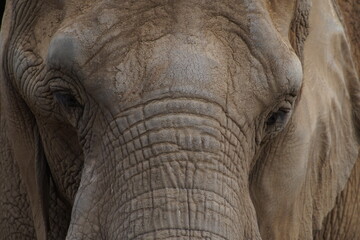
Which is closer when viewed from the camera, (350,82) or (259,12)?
(259,12)

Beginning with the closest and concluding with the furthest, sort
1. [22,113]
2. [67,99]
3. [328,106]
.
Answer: [67,99], [22,113], [328,106]

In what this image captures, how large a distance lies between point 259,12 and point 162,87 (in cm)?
31

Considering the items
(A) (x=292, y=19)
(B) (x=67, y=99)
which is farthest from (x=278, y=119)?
(B) (x=67, y=99)

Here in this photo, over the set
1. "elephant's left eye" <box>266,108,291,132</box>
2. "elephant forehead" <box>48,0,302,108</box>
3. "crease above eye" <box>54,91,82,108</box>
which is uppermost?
"elephant forehead" <box>48,0,302,108</box>

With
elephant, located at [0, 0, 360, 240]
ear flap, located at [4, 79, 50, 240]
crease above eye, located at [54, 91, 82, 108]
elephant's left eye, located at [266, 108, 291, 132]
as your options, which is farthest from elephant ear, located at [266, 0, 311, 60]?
ear flap, located at [4, 79, 50, 240]

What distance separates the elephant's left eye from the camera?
4.04 metres

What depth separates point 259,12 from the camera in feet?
13.0

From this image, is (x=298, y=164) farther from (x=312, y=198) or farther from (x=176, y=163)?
(x=176, y=163)

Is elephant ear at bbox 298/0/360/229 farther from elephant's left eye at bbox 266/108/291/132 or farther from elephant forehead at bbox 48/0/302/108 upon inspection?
elephant forehead at bbox 48/0/302/108

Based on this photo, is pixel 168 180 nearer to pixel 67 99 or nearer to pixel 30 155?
pixel 67 99

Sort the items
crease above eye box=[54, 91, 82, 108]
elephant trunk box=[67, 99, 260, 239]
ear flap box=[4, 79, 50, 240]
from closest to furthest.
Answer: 1. elephant trunk box=[67, 99, 260, 239]
2. crease above eye box=[54, 91, 82, 108]
3. ear flap box=[4, 79, 50, 240]

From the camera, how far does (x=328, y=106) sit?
15.0 ft

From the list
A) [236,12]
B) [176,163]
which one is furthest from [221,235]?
[236,12]

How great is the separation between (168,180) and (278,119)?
0.42 meters
